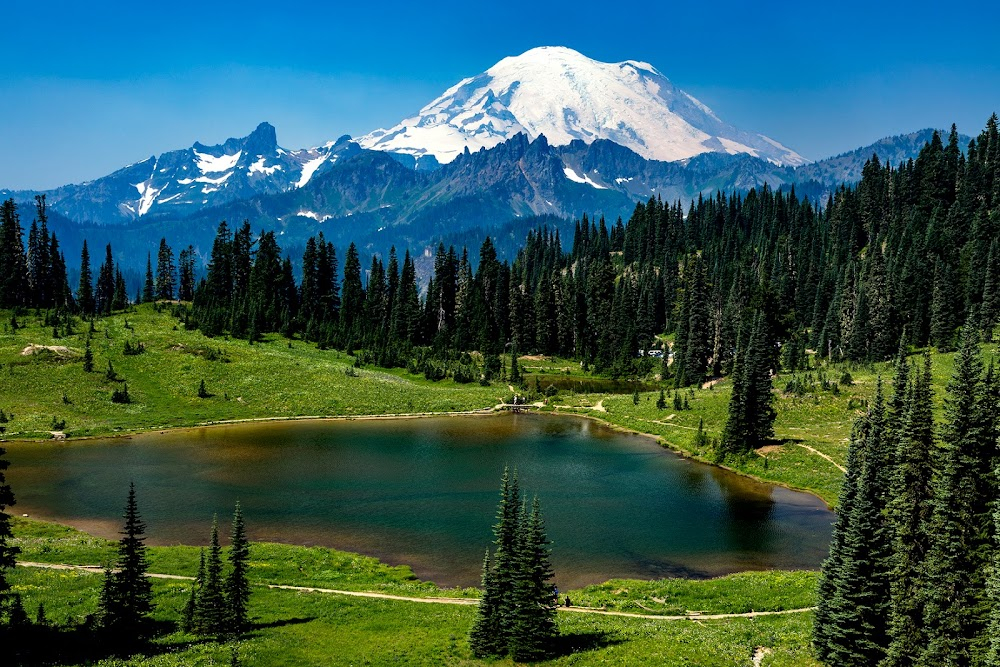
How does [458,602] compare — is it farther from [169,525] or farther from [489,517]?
[169,525]

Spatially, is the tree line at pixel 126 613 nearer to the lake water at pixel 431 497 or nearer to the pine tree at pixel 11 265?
the lake water at pixel 431 497

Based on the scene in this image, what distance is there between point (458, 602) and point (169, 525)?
26147 millimetres

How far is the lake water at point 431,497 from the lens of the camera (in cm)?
4734

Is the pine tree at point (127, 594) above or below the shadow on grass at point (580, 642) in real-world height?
above

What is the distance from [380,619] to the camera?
3400cm

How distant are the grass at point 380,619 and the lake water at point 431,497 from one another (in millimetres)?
3945

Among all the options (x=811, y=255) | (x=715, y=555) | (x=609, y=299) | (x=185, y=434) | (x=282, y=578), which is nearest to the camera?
(x=282, y=578)

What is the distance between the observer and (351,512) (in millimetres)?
54594

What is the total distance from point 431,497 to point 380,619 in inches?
970

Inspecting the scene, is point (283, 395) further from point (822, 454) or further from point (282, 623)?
point (822, 454)

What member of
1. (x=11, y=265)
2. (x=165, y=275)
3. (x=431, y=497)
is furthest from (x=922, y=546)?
(x=165, y=275)

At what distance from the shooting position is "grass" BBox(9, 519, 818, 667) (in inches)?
1123

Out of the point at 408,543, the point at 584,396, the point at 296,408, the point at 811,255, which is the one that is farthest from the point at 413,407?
the point at 811,255

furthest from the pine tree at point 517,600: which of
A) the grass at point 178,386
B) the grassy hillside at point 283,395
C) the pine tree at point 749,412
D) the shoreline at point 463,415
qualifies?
the grass at point 178,386
